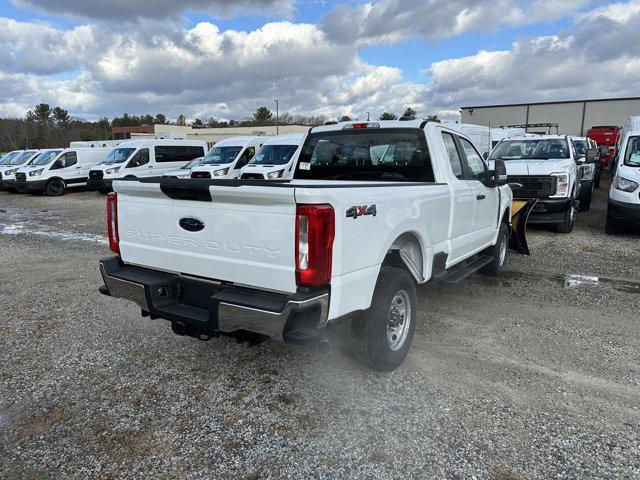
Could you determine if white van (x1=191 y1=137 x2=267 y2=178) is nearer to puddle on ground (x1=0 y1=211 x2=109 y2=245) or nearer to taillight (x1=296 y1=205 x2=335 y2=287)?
puddle on ground (x1=0 y1=211 x2=109 y2=245)

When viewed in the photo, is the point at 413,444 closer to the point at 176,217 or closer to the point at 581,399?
the point at 581,399

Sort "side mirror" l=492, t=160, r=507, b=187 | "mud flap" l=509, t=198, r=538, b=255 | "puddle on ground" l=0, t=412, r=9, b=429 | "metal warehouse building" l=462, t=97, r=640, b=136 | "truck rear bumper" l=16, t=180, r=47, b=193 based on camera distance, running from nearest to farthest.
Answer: "puddle on ground" l=0, t=412, r=9, b=429 → "side mirror" l=492, t=160, r=507, b=187 → "mud flap" l=509, t=198, r=538, b=255 → "truck rear bumper" l=16, t=180, r=47, b=193 → "metal warehouse building" l=462, t=97, r=640, b=136

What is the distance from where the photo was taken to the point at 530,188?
380 inches

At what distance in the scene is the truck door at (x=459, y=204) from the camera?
4.58 meters

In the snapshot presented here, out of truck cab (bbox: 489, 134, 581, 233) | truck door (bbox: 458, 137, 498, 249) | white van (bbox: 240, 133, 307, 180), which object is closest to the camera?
truck door (bbox: 458, 137, 498, 249)

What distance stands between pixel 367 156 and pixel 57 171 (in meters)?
19.1

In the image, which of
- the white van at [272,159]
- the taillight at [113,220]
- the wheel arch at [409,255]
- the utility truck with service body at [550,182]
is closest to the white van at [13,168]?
the white van at [272,159]

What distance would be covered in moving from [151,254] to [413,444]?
90.2 inches

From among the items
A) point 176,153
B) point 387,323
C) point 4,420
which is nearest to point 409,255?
point 387,323

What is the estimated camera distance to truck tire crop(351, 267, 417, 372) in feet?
11.1

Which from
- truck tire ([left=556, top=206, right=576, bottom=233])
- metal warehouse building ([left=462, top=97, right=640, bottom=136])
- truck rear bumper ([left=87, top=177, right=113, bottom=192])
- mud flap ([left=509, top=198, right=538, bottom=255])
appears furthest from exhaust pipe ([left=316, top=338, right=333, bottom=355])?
metal warehouse building ([left=462, top=97, right=640, bottom=136])

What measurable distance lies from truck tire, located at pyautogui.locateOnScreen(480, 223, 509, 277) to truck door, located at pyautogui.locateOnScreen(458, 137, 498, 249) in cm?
48

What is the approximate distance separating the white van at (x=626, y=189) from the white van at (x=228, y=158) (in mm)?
11553

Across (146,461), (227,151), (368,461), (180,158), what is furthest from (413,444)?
(180,158)
